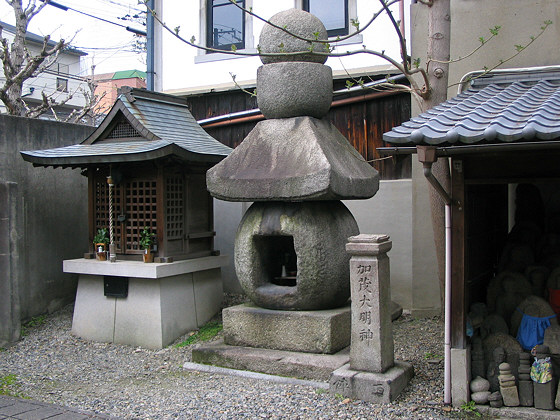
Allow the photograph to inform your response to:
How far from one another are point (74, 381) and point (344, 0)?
8.23 metres

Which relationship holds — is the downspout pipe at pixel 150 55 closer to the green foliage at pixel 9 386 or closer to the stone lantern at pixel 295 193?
the stone lantern at pixel 295 193

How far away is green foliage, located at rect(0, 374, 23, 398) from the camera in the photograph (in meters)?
7.14

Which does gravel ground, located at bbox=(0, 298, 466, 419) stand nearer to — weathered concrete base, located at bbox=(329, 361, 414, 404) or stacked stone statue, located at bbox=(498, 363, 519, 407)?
weathered concrete base, located at bbox=(329, 361, 414, 404)

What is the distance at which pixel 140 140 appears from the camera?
9.49 meters

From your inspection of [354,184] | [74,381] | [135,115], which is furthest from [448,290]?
[135,115]

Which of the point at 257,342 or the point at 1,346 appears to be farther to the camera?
the point at 1,346

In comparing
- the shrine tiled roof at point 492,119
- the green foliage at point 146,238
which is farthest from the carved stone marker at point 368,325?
the green foliage at point 146,238

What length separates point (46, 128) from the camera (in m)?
11.0

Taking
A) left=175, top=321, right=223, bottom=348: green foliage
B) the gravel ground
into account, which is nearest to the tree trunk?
the gravel ground

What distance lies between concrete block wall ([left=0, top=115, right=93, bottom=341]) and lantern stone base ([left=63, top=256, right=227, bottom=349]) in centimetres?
105

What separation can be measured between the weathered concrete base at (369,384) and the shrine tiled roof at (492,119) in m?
2.58

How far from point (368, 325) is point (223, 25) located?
838cm

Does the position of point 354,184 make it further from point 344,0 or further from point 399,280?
point 344,0

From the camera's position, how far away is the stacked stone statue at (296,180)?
24.0ft
